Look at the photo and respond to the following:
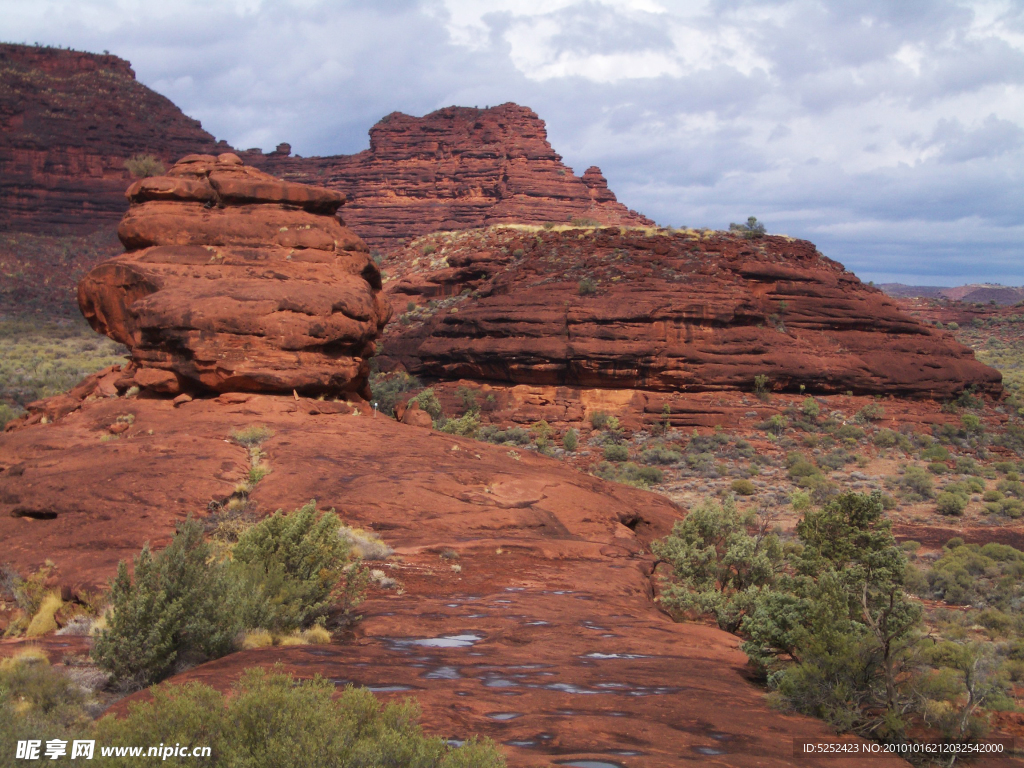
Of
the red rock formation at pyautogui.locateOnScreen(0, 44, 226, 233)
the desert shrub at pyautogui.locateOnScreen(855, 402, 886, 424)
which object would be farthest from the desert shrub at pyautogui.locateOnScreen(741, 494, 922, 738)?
the red rock formation at pyautogui.locateOnScreen(0, 44, 226, 233)

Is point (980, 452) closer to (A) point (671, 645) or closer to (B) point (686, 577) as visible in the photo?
(B) point (686, 577)

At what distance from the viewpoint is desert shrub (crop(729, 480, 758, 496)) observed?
24250 millimetres

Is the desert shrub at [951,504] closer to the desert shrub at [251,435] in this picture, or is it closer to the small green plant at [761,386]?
the small green plant at [761,386]

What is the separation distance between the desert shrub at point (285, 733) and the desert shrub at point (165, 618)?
2132 mm

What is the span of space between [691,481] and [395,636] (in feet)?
65.4

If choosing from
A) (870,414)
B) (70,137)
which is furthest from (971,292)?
(70,137)

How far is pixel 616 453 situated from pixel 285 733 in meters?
25.4

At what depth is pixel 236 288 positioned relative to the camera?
590 inches

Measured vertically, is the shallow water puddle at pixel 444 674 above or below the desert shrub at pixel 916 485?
A: above

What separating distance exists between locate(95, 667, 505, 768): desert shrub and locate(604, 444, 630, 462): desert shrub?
24.9 m

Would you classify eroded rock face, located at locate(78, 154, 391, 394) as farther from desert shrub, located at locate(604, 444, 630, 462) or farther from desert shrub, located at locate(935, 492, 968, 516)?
desert shrub, located at locate(935, 492, 968, 516)

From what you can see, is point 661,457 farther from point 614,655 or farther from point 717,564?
point 614,655

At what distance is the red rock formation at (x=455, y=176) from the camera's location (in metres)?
89.8

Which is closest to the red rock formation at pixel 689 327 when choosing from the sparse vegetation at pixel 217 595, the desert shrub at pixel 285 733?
the sparse vegetation at pixel 217 595
